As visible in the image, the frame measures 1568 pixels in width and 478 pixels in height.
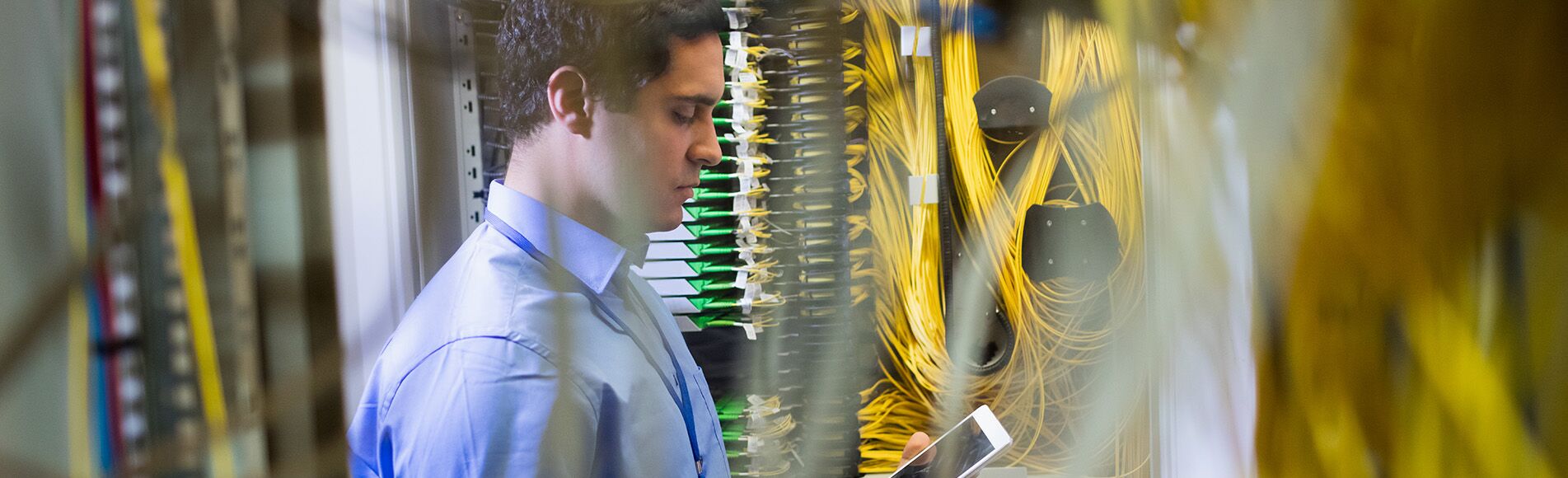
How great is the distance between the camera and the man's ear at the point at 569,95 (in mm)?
306

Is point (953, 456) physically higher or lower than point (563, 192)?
lower

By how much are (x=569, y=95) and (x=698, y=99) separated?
0.15 feet

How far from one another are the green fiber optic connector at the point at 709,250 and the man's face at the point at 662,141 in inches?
0.8

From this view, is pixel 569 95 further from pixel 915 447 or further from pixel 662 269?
pixel 915 447

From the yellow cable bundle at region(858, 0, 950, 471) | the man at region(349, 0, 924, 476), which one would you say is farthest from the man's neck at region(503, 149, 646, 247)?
the yellow cable bundle at region(858, 0, 950, 471)

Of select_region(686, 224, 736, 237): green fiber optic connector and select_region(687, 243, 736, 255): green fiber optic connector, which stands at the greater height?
select_region(686, 224, 736, 237): green fiber optic connector

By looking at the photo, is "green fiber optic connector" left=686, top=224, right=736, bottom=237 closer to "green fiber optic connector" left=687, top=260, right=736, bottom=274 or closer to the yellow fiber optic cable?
"green fiber optic connector" left=687, top=260, right=736, bottom=274

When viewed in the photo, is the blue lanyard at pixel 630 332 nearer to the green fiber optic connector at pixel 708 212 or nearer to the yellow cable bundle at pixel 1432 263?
the green fiber optic connector at pixel 708 212

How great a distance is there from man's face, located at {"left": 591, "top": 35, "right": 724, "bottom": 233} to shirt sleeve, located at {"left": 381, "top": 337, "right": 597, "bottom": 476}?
0.20 ft

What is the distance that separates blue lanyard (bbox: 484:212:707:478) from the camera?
30cm

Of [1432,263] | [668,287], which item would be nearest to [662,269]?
[668,287]

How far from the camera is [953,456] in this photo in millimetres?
403

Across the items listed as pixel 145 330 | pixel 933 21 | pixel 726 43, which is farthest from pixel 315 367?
pixel 933 21

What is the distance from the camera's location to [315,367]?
304 mm
